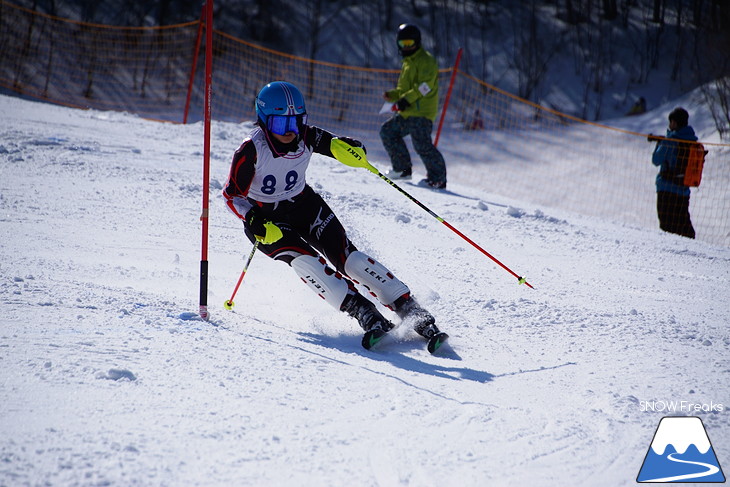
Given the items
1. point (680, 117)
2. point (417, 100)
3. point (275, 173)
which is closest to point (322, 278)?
point (275, 173)

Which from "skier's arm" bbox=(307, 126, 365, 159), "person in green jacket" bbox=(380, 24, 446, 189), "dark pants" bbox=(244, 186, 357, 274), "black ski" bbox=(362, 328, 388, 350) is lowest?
"black ski" bbox=(362, 328, 388, 350)

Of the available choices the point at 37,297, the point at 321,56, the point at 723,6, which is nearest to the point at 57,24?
the point at 321,56

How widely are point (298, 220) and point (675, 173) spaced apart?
530 cm

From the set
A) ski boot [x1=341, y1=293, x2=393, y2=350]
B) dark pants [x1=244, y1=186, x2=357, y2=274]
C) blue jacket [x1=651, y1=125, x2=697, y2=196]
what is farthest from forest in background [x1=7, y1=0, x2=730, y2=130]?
ski boot [x1=341, y1=293, x2=393, y2=350]

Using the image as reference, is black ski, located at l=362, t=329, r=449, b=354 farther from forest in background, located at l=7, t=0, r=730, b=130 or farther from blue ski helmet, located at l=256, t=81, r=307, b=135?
forest in background, located at l=7, t=0, r=730, b=130

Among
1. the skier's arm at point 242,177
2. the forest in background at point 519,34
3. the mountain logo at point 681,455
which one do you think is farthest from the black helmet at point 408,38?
the forest in background at point 519,34

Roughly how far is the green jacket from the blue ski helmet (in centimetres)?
368

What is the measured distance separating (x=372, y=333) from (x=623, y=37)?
19618 millimetres

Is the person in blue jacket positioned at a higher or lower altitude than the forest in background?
lower

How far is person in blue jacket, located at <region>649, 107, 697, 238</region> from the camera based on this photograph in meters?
7.17

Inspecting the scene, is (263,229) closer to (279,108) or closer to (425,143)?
(279,108)

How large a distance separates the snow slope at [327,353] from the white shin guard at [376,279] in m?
0.29

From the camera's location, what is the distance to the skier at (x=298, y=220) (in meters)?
3.66

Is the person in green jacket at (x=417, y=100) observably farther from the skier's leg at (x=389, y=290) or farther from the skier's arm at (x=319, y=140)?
the skier's leg at (x=389, y=290)
